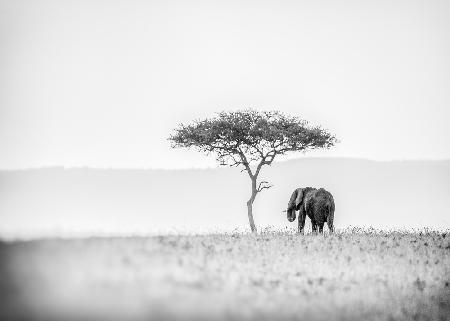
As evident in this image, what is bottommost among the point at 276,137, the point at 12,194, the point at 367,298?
the point at 367,298

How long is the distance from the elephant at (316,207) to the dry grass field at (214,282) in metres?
12.7

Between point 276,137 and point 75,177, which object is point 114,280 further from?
point 75,177

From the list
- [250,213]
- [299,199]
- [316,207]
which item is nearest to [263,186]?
[250,213]

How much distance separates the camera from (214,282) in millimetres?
14359

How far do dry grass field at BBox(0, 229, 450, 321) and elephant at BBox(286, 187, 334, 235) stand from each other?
12.7m

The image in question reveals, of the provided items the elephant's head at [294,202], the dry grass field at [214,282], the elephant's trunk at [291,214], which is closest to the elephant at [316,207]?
the elephant's head at [294,202]

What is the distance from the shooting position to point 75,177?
75438 mm

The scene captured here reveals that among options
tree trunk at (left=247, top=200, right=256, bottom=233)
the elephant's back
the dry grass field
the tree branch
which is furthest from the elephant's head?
the dry grass field

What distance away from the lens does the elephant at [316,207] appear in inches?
1463

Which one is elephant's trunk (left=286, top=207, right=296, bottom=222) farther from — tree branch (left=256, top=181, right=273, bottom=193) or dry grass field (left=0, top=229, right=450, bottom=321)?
dry grass field (left=0, top=229, right=450, bottom=321)

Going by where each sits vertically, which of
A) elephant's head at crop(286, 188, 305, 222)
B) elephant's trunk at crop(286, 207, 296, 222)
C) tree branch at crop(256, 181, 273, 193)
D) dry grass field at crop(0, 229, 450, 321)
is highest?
tree branch at crop(256, 181, 273, 193)

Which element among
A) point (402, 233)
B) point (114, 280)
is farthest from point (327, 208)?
point (114, 280)

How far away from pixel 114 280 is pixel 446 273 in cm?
1205

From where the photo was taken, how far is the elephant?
37.2 metres
